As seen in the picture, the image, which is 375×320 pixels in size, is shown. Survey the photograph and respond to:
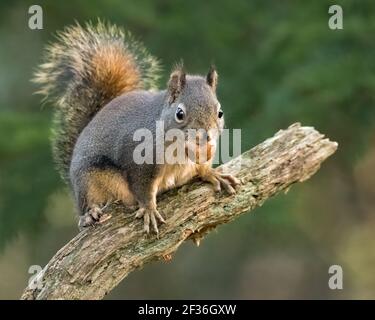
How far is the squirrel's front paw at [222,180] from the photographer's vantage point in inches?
180

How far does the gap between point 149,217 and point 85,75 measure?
1.47 meters

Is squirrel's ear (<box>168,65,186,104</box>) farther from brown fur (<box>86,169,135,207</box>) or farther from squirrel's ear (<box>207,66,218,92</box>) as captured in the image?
brown fur (<box>86,169,135,207</box>)

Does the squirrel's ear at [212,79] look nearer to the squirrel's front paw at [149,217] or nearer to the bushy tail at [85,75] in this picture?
the squirrel's front paw at [149,217]

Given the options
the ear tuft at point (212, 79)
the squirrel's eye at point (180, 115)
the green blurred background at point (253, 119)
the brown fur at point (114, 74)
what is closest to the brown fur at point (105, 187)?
the squirrel's eye at point (180, 115)

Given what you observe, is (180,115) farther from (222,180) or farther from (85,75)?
(85,75)

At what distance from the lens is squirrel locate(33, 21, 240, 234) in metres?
4.51

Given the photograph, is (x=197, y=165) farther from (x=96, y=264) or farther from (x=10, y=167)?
(x=10, y=167)

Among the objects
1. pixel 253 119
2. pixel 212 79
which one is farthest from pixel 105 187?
pixel 253 119

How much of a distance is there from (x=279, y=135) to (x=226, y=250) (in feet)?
17.9

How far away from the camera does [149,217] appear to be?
A: 440 cm

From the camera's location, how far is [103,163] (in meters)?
4.92

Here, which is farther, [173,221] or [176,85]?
[176,85]

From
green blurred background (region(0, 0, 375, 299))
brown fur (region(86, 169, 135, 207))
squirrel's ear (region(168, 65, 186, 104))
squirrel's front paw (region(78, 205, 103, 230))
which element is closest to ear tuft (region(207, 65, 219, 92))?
squirrel's ear (region(168, 65, 186, 104))

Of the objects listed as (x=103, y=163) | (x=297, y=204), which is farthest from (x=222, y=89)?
(x=103, y=163)
